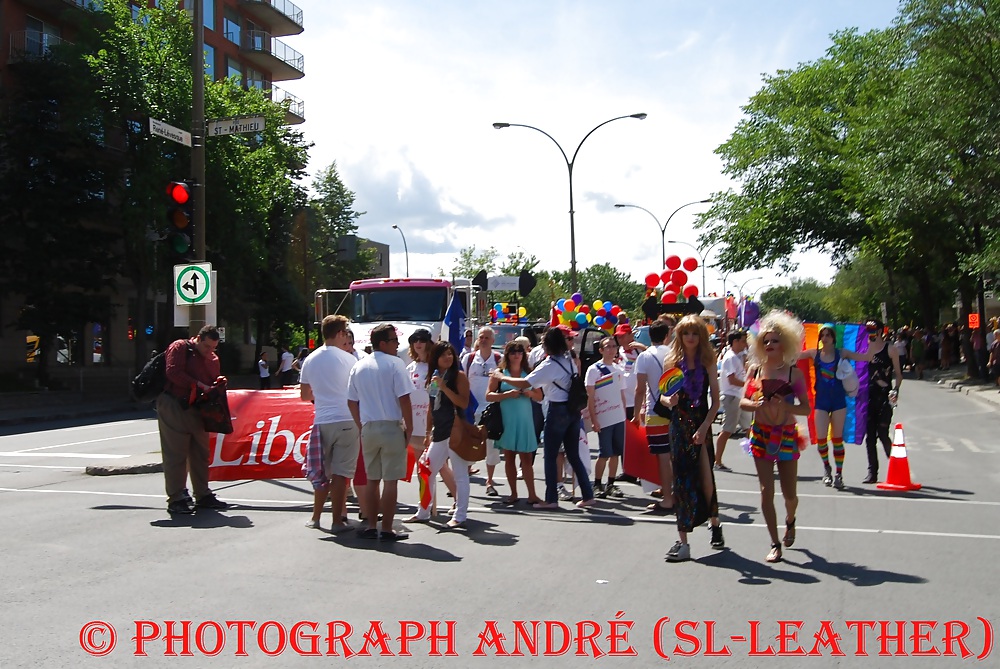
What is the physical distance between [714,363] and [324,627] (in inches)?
142

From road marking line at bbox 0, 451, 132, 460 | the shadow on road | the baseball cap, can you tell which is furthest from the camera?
road marking line at bbox 0, 451, 132, 460

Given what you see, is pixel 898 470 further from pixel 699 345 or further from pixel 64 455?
pixel 64 455

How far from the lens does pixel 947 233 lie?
3481 cm

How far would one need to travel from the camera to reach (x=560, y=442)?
32.7 feet

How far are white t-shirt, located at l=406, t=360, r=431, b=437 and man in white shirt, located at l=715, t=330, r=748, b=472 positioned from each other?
427 centimetres

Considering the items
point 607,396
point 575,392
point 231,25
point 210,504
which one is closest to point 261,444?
point 210,504

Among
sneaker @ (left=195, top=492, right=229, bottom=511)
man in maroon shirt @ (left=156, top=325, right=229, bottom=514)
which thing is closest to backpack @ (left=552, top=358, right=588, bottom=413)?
man in maroon shirt @ (left=156, top=325, right=229, bottom=514)

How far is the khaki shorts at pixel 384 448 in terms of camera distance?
8.16 m

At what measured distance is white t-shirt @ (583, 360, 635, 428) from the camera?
34.6ft

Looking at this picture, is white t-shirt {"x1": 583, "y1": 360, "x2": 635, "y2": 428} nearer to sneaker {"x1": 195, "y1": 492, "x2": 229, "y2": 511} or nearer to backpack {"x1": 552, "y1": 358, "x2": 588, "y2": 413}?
backpack {"x1": 552, "y1": 358, "x2": 588, "y2": 413}

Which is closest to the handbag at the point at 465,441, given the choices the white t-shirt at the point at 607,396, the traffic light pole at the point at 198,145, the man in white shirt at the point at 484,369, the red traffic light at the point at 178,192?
the white t-shirt at the point at 607,396

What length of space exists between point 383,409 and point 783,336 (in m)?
3.29

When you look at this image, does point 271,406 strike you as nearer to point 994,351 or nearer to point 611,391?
point 611,391

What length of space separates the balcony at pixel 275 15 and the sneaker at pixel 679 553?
159 ft
